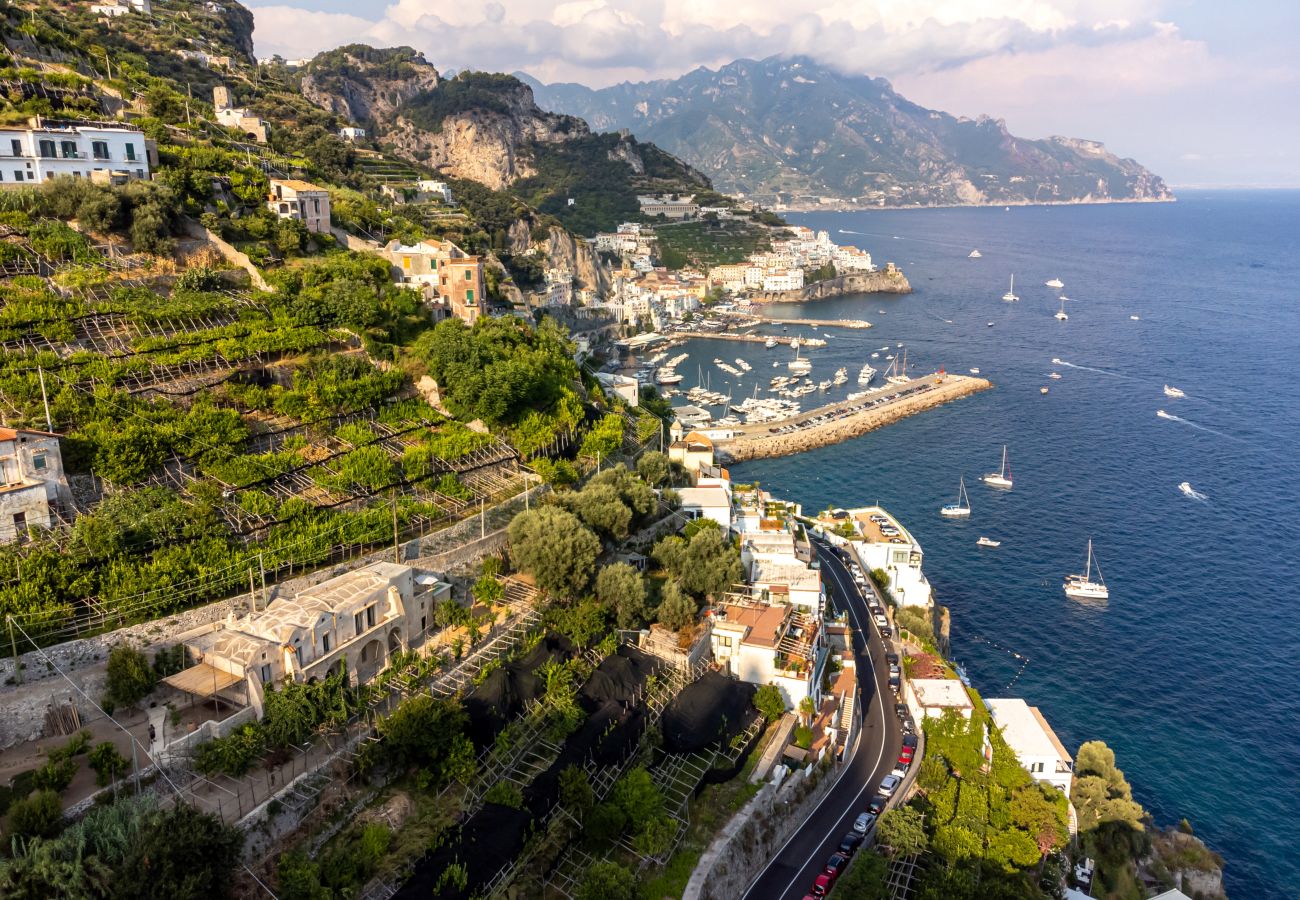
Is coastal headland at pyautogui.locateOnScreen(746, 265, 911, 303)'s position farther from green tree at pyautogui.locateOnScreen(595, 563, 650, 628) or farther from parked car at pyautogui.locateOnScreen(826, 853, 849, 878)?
parked car at pyautogui.locateOnScreen(826, 853, 849, 878)

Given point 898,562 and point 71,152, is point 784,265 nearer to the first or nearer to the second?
point 898,562

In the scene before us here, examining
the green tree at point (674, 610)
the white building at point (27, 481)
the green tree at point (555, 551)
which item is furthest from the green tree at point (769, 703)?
the white building at point (27, 481)

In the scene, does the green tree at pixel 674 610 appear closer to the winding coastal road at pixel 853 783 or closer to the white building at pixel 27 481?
the winding coastal road at pixel 853 783

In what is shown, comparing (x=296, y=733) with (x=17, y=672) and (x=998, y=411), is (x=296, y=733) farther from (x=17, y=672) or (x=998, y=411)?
(x=998, y=411)

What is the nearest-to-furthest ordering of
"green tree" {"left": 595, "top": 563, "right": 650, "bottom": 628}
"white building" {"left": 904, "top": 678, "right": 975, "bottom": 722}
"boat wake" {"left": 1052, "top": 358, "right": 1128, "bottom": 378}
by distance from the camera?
"green tree" {"left": 595, "top": 563, "right": 650, "bottom": 628} → "white building" {"left": 904, "top": 678, "right": 975, "bottom": 722} → "boat wake" {"left": 1052, "top": 358, "right": 1128, "bottom": 378}

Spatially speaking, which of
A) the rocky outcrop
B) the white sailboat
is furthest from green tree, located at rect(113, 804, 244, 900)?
the rocky outcrop

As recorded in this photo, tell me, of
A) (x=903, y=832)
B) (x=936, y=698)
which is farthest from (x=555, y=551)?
(x=936, y=698)

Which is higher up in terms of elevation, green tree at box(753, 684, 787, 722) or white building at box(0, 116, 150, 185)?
white building at box(0, 116, 150, 185)
